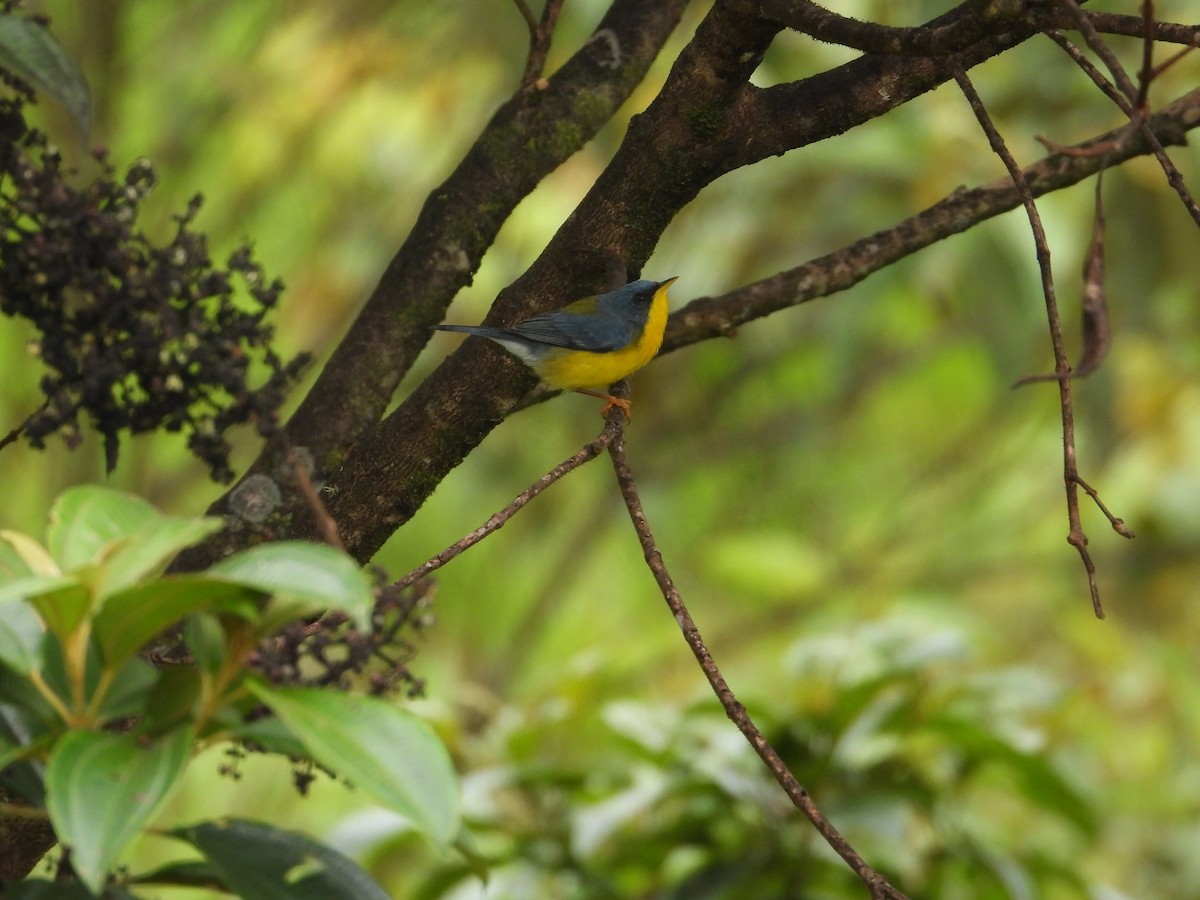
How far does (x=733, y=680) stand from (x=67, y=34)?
9.32 ft

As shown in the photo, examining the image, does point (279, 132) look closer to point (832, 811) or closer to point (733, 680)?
point (733, 680)

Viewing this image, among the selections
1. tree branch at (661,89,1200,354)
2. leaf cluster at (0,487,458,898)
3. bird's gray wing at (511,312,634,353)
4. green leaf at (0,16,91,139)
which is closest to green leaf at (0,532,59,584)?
leaf cluster at (0,487,458,898)

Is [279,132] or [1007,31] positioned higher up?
[279,132]

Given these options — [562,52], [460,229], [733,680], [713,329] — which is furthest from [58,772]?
[733,680]

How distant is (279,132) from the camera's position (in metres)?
3.92

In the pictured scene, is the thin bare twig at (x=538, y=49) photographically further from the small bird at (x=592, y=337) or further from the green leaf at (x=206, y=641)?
the green leaf at (x=206, y=641)

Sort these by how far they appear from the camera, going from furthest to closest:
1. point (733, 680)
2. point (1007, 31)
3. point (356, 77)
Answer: point (733, 680), point (356, 77), point (1007, 31)

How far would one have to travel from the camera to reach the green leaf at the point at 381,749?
740mm

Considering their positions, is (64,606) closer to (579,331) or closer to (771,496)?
(579,331)

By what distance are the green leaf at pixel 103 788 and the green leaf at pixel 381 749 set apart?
72 millimetres

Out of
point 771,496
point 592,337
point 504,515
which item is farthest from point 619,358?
point 771,496

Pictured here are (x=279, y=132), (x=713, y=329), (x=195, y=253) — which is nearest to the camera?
(x=195, y=253)

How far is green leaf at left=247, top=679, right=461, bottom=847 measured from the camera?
740mm

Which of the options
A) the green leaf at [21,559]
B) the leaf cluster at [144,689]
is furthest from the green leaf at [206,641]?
the green leaf at [21,559]
